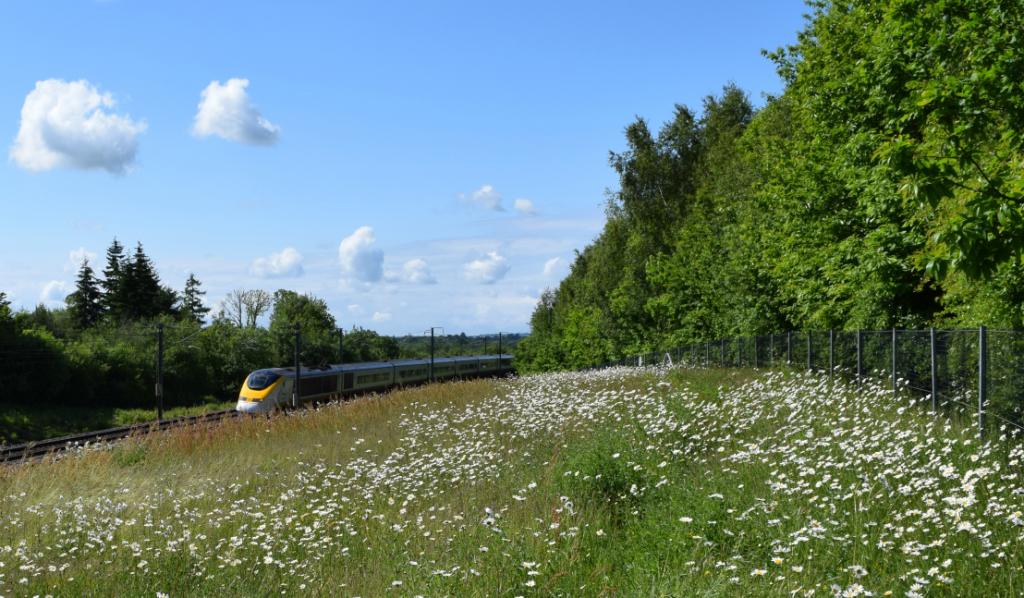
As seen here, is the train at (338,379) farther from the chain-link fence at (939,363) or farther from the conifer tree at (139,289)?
the conifer tree at (139,289)

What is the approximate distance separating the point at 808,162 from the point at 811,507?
1613 centimetres

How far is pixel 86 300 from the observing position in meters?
67.2

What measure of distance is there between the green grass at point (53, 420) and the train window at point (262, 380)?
6462 millimetres

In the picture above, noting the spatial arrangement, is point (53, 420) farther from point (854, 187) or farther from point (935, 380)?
point (935, 380)

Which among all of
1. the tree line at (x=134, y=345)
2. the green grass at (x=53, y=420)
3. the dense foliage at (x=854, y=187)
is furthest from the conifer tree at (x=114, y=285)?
the dense foliage at (x=854, y=187)

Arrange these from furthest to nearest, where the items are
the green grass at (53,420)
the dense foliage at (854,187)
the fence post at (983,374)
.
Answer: the green grass at (53,420)
the fence post at (983,374)
the dense foliage at (854,187)

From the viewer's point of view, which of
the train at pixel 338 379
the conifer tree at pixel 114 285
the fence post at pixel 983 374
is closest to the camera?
the fence post at pixel 983 374

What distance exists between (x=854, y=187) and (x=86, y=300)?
7137 centimetres

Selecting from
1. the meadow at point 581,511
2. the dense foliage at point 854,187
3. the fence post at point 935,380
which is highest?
the dense foliage at point 854,187

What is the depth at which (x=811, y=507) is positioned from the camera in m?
5.57

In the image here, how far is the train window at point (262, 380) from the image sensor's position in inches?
1329

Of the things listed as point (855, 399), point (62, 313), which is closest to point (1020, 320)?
point (855, 399)

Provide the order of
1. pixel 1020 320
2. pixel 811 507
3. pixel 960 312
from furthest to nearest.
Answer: pixel 960 312
pixel 1020 320
pixel 811 507

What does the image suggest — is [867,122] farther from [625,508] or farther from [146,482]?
[146,482]
